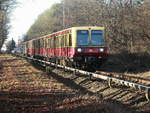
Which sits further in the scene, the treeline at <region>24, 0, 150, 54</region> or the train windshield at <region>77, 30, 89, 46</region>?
the treeline at <region>24, 0, 150, 54</region>

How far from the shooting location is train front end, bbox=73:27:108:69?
67.8 ft

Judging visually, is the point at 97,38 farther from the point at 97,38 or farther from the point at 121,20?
the point at 121,20

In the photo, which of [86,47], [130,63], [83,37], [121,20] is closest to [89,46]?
[86,47]

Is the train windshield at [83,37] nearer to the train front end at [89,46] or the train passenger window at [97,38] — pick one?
the train front end at [89,46]

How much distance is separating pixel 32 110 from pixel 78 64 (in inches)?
521

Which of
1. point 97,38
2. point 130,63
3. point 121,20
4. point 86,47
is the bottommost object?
point 130,63

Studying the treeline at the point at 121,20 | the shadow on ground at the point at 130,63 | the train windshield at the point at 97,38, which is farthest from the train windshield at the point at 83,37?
the treeline at the point at 121,20

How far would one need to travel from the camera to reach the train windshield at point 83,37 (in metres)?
20.8

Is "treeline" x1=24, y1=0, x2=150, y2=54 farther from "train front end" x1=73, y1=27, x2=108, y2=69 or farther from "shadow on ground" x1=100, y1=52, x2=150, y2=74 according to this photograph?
"train front end" x1=73, y1=27, x2=108, y2=69

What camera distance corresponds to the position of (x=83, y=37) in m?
20.9

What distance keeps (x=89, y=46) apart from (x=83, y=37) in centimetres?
71

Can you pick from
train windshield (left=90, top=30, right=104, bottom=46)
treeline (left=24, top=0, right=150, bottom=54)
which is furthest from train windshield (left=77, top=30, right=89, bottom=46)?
treeline (left=24, top=0, right=150, bottom=54)

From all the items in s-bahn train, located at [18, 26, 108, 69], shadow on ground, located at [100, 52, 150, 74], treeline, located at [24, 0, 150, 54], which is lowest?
shadow on ground, located at [100, 52, 150, 74]

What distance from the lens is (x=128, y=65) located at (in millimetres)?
23344
